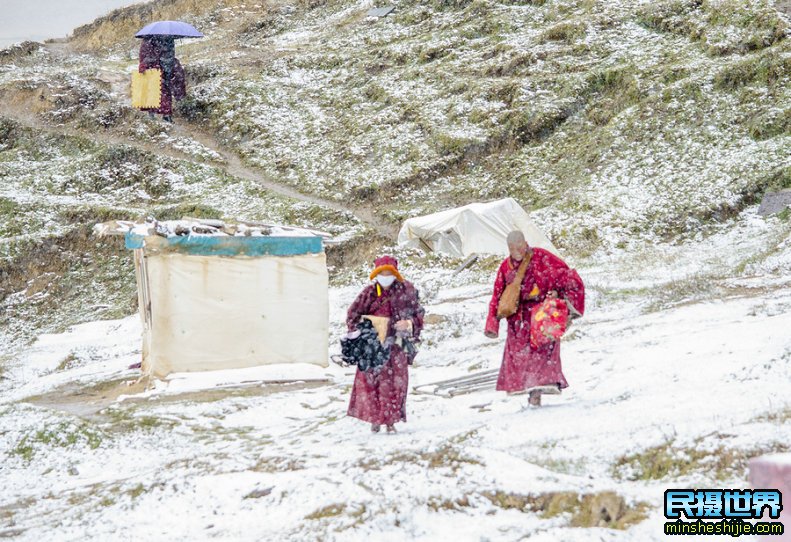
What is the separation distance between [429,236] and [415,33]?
746 inches

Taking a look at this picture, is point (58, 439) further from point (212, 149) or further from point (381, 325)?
point (212, 149)

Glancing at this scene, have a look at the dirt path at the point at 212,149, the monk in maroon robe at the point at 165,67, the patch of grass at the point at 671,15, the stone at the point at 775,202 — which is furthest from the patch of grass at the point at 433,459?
the monk in maroon robe at the point at 165,67

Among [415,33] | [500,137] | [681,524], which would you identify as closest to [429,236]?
[500,137]

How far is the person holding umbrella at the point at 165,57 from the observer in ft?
96.4

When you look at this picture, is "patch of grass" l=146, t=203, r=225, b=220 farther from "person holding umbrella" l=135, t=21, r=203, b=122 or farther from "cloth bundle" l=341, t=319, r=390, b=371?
"cloth bundle" l=341, t=319, r=390, b=371

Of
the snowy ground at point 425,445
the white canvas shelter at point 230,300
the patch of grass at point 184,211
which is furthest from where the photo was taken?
the patch of grass at point 184,211

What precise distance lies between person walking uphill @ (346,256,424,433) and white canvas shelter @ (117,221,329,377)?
4405 mm

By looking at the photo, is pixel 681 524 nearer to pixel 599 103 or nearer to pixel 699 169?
pixel 699 169

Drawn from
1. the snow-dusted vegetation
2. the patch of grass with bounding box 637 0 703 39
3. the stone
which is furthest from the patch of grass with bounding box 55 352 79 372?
the patch of grass with bounding box 637 0 703 39

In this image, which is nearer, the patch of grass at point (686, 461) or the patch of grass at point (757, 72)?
the patch of grass at point (686, 461)

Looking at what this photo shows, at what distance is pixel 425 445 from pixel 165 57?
2833cm

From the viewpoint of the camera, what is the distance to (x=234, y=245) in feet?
36.8

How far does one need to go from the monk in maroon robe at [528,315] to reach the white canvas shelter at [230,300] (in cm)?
522

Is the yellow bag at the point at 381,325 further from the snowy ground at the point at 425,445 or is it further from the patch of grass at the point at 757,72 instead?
the patch of grass at the point at 757,72
